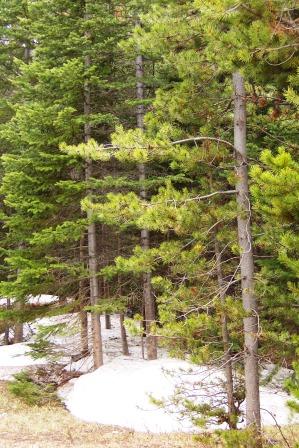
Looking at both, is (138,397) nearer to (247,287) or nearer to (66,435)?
(66,435)

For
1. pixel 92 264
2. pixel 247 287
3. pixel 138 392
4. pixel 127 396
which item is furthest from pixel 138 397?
pixel 247 287

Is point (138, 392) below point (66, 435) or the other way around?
the other way around

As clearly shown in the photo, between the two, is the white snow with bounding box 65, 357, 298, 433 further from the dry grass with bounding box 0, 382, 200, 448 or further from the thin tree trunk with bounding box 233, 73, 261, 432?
the thin tree trunk with bounding box 233, 73, 261, 432

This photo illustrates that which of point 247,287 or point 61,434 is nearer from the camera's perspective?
point 247,287

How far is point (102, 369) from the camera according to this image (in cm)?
1486

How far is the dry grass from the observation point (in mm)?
9945

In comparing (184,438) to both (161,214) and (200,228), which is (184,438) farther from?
(161,214)

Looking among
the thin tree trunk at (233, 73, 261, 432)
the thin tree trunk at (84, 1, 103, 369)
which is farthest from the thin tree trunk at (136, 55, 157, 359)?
the thin tree trunk at (233, 73, 261, 432)

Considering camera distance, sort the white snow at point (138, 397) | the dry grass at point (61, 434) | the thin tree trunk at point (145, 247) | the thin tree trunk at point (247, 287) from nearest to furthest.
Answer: the thin tree trunk at point (247, 287), the dry grass at point (61, 434), the white snow at point (138, 397), the thin tree trunk at point (145, 247)

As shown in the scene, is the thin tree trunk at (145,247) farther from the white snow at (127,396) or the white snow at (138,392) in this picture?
the white snow at (127,396)

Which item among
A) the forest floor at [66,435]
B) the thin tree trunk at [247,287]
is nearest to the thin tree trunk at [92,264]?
the forest floor at [66,435]

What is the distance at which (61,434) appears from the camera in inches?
435

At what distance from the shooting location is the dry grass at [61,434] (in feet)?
32.6

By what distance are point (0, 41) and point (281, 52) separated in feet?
64.8
